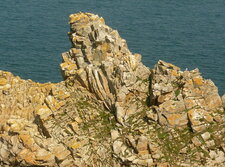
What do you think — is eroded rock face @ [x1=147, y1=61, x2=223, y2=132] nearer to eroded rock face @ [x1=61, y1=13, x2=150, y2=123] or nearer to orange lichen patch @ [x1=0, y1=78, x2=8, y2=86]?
eroded rock face @ [x1=61, y1=13, x2=150, y2=123]

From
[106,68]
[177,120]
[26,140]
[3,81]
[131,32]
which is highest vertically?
[106,68]

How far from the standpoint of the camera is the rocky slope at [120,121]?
3712 cm

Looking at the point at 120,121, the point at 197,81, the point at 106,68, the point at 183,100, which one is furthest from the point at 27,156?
the point at 197,81

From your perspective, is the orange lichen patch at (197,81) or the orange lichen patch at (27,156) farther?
the orange lichen patch at (197,81)

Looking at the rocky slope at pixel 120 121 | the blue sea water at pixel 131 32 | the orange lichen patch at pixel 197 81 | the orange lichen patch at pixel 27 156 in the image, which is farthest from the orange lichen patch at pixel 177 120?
the blue sea water at pixel 131 32

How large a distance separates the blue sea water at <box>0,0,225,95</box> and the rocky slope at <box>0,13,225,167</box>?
52989 mm

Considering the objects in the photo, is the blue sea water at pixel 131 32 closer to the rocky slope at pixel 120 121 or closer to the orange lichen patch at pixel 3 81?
the orange lichen patch at pixel 3 81

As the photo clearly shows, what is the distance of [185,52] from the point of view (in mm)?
110812

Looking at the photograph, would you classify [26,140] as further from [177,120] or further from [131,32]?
[131,32]

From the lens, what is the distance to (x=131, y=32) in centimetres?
12519

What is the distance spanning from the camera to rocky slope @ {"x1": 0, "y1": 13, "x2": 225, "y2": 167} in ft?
122

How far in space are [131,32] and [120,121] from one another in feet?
285

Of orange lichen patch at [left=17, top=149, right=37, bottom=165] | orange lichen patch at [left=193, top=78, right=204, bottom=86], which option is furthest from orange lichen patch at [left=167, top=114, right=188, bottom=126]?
orange lichen patch at [left=17, top=149, right=37, bottom=165]

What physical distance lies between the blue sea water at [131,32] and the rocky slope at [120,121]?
5299 cm
